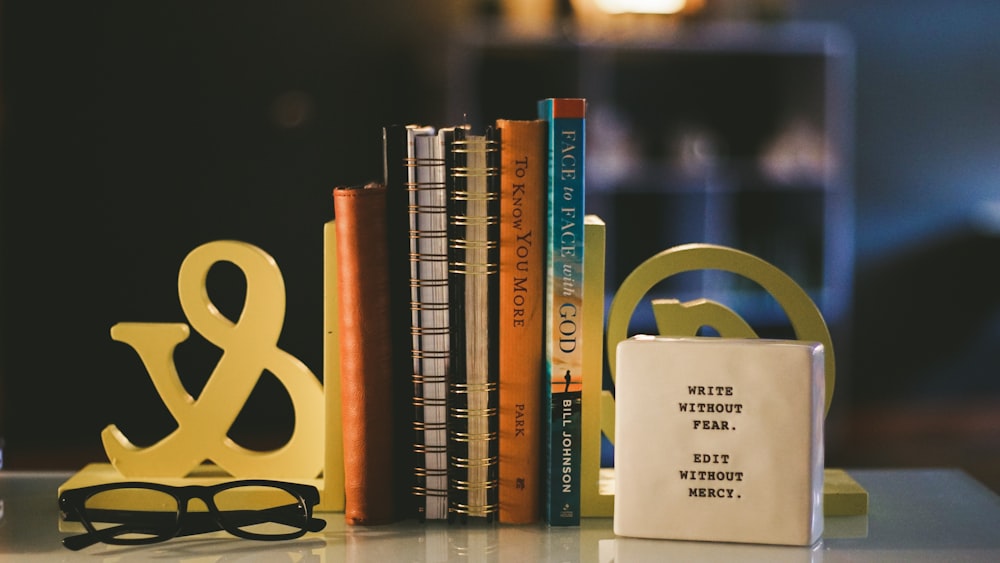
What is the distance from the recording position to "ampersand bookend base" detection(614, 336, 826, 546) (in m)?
0.99

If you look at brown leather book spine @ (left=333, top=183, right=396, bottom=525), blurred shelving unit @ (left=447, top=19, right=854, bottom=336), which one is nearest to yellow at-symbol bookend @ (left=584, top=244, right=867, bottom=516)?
brown leather book spine @ (left=333, top=183, right=396, bottom=525)

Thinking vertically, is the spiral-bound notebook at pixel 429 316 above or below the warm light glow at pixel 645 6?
below

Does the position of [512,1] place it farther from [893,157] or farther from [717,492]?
[717,492]

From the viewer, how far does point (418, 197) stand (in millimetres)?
1064

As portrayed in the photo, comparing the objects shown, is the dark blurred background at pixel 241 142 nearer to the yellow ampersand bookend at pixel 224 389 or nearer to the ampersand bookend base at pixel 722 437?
the yellow ampersand bookend at pixel 224 389

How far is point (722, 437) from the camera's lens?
100 centimetres

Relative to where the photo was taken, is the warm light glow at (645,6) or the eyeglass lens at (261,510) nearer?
the eyeglass lens at (261,510)

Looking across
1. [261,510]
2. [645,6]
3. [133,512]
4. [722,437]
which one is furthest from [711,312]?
[645,6]

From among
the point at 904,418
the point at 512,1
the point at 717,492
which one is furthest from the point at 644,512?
the point at 904,418

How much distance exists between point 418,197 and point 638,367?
0.87 ft

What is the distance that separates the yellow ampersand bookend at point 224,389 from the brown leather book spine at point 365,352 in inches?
3.1

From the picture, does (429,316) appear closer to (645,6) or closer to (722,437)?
(722,437)

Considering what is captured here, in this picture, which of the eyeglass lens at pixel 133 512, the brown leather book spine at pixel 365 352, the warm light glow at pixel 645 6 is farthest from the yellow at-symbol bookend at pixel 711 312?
the warm light glow at pixel 645 6

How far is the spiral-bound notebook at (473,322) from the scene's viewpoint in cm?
106
